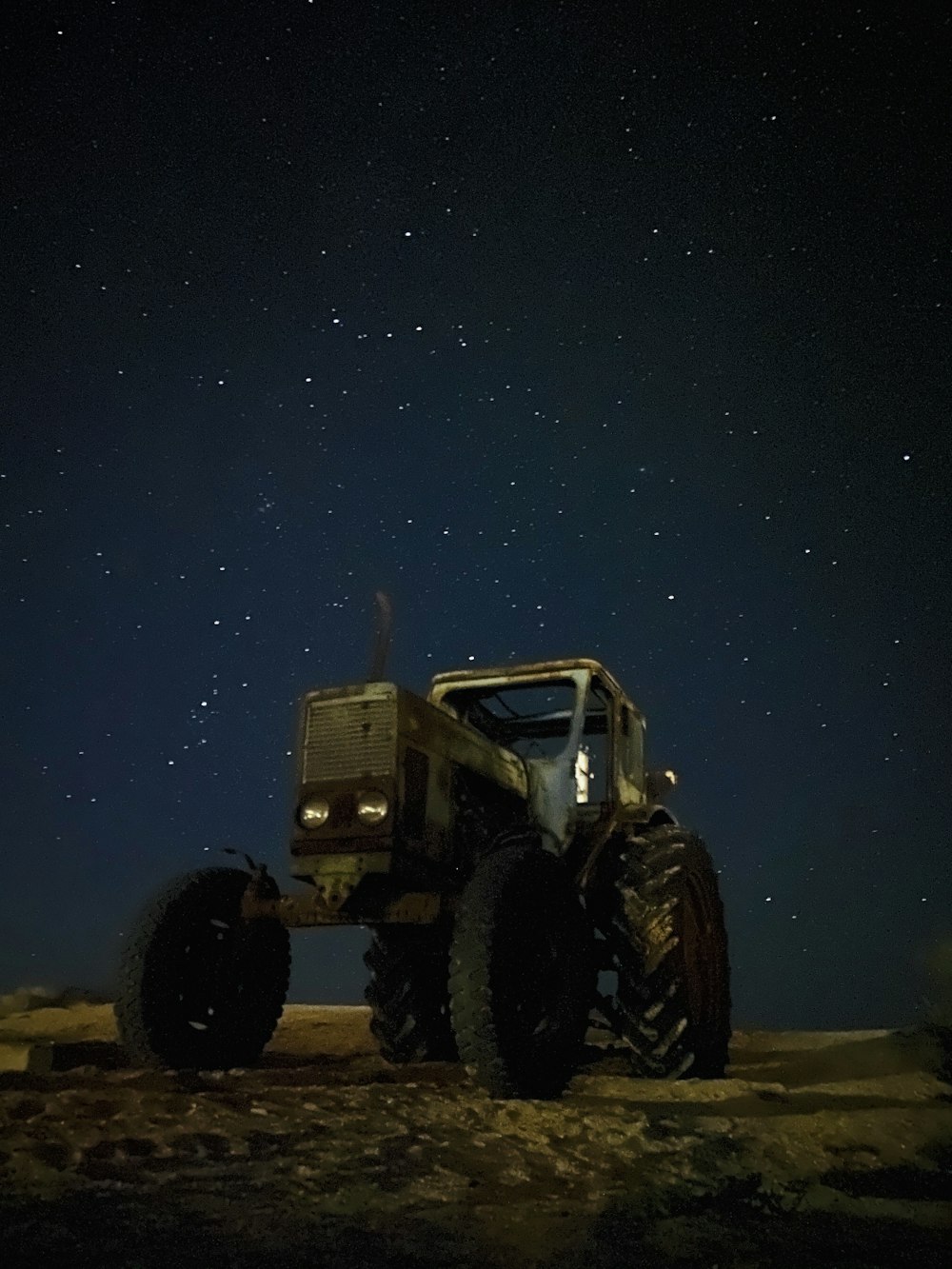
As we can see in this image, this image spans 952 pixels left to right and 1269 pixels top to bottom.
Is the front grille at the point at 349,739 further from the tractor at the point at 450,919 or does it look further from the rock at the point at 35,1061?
the rock at the point at 35,1061

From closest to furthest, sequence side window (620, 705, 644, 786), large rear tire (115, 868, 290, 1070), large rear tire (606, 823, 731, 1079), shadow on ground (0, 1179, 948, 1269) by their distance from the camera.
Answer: shadow on ground (0, 1179, 948, 1269) < large rear tire (115, 868, 290, 1070) < large rear tire (606, 823, 731, 1079) < side window (620, 705, 644, 786)

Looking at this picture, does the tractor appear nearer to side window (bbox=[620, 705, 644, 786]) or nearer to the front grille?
the front grille

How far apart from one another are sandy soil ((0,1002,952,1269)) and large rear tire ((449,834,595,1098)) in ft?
0.70

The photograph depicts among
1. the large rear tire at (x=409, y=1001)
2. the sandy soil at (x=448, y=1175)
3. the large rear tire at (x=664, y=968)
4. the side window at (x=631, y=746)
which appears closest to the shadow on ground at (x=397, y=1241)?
the sandy soil at (x=448, y=1175)

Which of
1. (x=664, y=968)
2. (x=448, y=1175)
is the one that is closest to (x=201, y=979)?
(x=664, y=968)

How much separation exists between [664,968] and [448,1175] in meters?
3.21

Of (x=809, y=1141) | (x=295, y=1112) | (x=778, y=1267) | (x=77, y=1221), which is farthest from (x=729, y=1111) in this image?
(x=77, y=1221)

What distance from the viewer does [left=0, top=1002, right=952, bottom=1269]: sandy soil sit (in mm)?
2861

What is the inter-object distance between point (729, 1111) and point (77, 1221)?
3602 millimetres

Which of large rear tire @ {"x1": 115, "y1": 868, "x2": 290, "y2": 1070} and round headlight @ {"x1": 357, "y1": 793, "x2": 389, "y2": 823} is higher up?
round headlight @ {"x1": 357, "y1": 793, "x2": 389, "y2": 823}

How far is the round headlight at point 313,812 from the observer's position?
20.6 ft

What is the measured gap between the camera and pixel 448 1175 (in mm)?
3629

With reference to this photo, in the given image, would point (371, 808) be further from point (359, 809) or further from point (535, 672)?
point (535, 672)

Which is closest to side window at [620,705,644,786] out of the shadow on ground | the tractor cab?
the tractor cab
